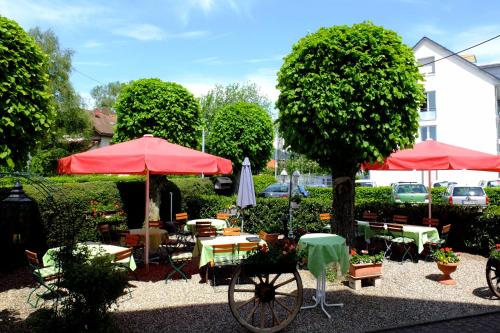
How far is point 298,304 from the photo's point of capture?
4957 millimetres

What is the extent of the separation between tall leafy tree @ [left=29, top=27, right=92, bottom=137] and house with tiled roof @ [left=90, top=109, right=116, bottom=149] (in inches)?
397

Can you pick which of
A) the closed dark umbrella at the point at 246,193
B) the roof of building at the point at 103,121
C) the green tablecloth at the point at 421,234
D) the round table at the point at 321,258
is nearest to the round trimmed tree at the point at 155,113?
the closed dark umbrella at the point at 246,193

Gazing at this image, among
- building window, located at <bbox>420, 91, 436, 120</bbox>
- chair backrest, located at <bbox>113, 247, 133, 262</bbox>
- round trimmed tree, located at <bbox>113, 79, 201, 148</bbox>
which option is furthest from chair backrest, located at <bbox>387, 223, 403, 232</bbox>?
building window, located at <bbox>420, 91, 436, 120</bbox>

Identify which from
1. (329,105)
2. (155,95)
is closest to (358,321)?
(329,105)

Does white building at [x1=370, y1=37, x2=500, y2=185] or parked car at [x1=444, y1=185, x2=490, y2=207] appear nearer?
parked car at [x1=444, y1=185, x2=490, y2=207]

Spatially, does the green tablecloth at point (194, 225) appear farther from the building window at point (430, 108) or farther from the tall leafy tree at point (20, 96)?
the building window at point (430, 108)

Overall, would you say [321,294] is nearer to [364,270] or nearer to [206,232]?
[364,270]

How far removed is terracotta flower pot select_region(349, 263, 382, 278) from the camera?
6.82m

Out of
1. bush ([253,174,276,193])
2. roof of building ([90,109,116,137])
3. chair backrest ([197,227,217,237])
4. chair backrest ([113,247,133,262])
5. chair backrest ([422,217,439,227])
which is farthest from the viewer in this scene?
roof of building ([90,109,116,137])

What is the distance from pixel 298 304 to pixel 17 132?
16.0 feet

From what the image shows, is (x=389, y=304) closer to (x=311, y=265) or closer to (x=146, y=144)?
(x=311, y=265)

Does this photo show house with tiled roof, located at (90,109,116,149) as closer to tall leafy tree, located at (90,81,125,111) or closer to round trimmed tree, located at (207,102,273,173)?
tall leafy tree, located at (90,81,125,111)

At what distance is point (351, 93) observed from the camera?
6.99 m

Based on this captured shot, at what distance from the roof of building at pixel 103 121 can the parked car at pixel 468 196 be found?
3938 cm
